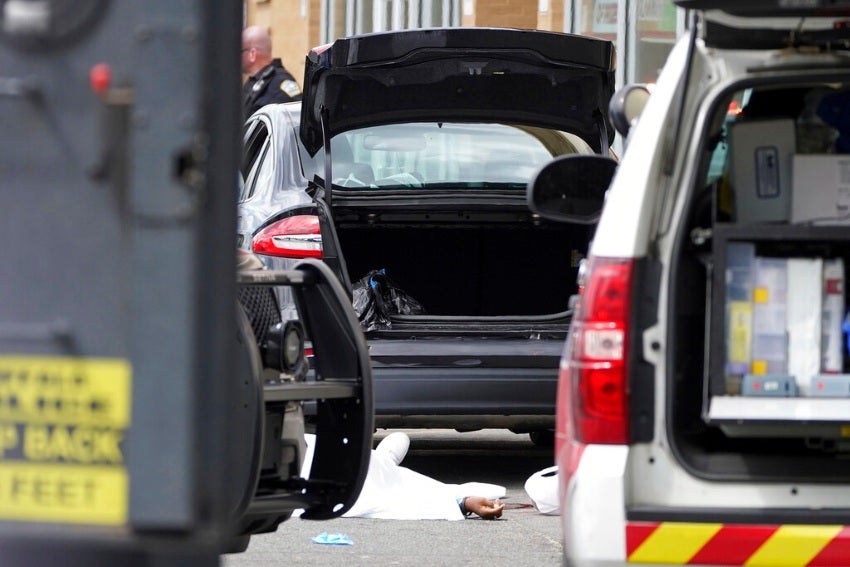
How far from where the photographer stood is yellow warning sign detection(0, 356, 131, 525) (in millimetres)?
2756

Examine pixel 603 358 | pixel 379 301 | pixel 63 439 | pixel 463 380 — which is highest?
pixel 63 439

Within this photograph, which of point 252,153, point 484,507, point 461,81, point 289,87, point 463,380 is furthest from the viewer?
point 289,87

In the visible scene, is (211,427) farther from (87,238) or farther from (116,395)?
(87,238)

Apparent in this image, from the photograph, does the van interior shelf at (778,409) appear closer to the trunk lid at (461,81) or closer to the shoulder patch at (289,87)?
the trunk lid at (461,81)

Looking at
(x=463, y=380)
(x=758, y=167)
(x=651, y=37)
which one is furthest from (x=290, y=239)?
(x=651, y=37)

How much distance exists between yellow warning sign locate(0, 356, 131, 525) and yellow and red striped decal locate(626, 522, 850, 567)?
1.47 metres

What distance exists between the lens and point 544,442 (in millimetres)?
9266

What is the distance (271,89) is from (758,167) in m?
→ 8.37

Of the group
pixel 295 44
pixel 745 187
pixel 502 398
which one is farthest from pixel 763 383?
pixel 295 44

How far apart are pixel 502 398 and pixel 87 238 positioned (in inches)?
181

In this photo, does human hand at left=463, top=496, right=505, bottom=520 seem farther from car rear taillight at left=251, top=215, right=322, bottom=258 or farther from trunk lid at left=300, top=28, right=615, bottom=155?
trunk lid at left=300, top=28, right=615, bottom=155

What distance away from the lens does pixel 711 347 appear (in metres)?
4.05

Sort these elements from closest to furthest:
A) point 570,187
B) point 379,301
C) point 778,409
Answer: point 778,409
point 570,187
point 379,301

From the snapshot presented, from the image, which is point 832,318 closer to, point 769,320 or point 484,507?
point 769,320
